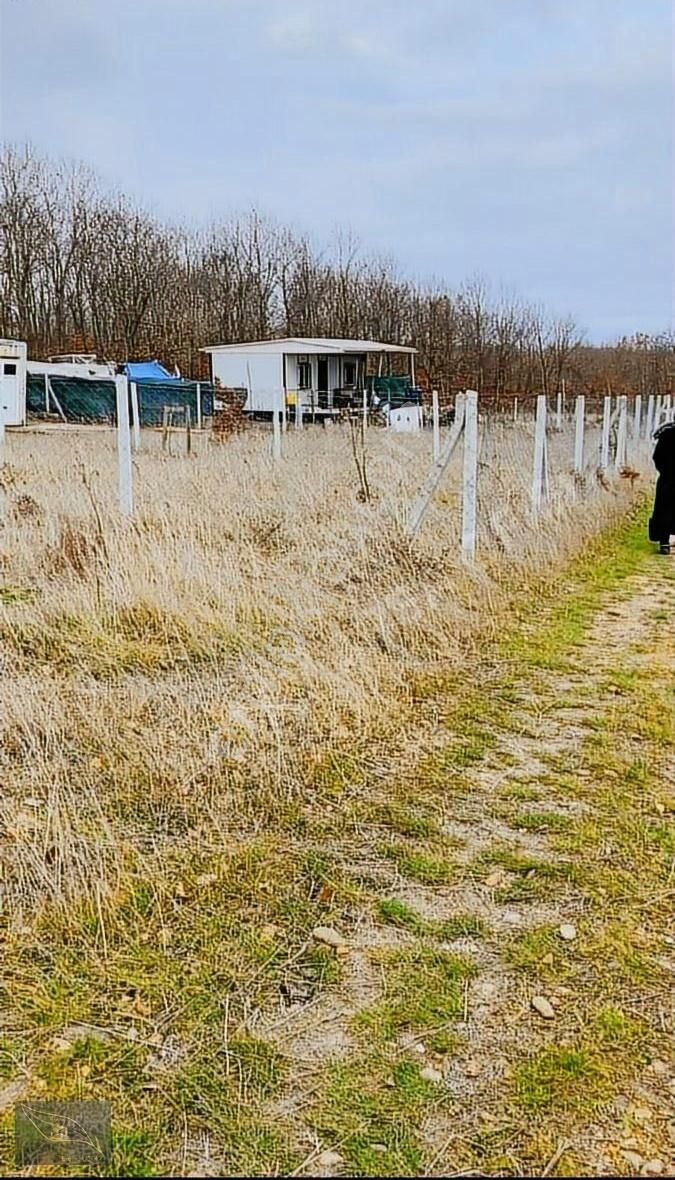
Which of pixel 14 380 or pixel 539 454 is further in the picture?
pixel 14 380

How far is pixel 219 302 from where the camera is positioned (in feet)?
130

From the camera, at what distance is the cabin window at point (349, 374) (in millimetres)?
34969

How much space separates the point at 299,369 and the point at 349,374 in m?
2.50

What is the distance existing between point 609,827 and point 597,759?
659 millimetres

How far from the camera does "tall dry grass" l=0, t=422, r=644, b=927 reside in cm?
320

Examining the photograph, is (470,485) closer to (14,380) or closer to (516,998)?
(516,998)

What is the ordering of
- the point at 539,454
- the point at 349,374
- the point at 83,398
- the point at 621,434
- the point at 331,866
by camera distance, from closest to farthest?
the point at 331,866
the point at 539,454
the point at 621,434
the point at 83,398
the point at 349,374

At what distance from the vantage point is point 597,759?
3795 mm

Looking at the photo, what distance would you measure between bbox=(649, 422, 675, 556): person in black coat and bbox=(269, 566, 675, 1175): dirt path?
567 cm

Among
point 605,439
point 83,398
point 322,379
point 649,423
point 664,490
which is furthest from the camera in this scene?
point 322,379

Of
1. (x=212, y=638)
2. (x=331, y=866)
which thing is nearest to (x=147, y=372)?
(x=212, y=638)

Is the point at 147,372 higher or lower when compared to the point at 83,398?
higher

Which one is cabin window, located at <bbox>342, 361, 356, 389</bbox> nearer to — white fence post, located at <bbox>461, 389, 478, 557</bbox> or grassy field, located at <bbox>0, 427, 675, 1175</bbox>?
white fence post, located at <bbox>461, 389, 478, 557</bbox>

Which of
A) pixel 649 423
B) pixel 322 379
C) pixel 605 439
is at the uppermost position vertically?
pixel 322 379
